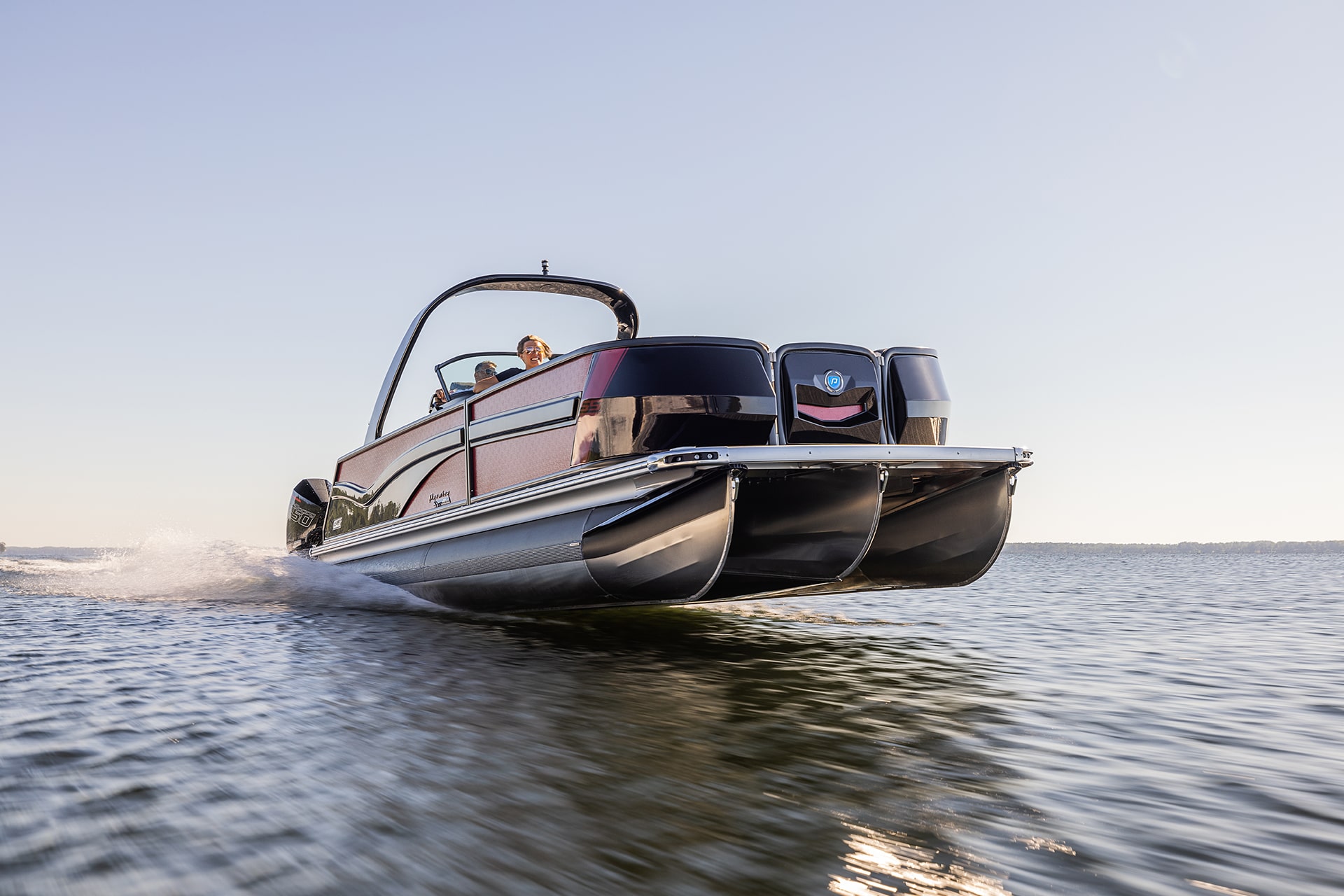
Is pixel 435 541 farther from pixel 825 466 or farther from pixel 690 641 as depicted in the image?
pixel 825 466

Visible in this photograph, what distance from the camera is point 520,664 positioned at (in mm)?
4246

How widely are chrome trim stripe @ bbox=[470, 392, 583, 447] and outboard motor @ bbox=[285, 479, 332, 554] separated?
12.9 feet

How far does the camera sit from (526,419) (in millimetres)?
5000

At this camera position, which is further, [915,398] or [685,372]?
[915,398]

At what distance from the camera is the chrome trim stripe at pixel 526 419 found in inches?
180

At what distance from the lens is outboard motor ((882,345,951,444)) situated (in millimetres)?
4711

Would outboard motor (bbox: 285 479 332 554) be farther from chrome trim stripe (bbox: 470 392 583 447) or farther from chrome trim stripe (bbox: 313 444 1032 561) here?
chrome trim stripe (bbox: 470 392 583 447)

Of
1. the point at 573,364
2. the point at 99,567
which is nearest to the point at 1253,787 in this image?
the point at 573,364

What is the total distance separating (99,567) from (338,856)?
49.2ft

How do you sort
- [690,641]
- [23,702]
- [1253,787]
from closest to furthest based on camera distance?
[1253,787], [23,702], [690,641]

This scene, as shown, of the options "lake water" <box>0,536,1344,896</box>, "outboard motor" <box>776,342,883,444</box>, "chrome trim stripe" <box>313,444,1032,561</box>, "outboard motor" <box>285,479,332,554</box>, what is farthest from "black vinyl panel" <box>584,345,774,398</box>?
"outboard motor" <box>285,479,332,554</box>

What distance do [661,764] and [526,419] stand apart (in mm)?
2886

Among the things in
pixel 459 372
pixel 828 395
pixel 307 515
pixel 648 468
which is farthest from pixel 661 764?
pixel 307 515

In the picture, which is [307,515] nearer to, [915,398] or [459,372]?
[459,372]
